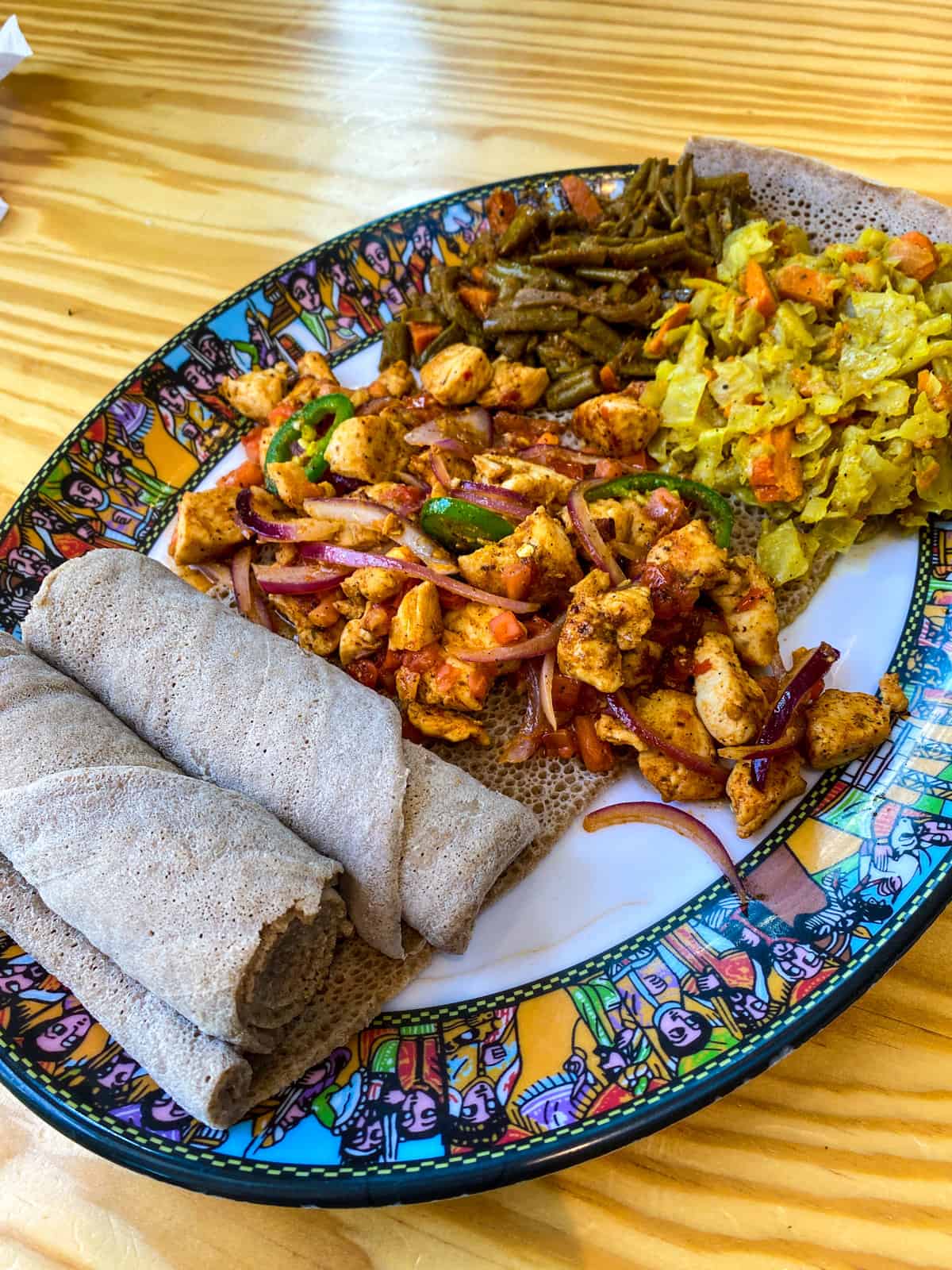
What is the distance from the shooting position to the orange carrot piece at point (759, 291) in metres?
3.40

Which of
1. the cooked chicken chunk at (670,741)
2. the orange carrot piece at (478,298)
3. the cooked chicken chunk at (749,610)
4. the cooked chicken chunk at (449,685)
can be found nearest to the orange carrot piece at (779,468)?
the cooked chicken chunk at (749,610)

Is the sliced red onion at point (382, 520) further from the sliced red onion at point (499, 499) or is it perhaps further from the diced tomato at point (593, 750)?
the diced tomato at point (593, 750)

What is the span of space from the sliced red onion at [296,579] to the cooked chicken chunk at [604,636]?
948 mm

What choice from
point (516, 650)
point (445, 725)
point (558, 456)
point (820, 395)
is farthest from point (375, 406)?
point (820, 395)

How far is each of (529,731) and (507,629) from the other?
0.35m

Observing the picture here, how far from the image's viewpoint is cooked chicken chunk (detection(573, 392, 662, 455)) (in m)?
3.44

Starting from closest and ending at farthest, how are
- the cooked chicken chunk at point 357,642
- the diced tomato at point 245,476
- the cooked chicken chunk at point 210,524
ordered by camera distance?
the cooked chicken chunk at point 357,642 → the cooked chicken chunk at point 210,524 → the diced tomato at point 245,476

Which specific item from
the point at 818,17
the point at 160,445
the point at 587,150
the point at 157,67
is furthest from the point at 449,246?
the point at 157,67

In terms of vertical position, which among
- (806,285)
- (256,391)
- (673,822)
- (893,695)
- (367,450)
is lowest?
(673,822)

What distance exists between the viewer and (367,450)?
3.45 metres

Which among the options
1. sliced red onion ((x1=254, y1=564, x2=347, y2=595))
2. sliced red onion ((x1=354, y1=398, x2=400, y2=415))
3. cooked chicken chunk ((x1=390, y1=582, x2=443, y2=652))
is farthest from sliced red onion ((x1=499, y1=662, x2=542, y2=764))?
sliced red onion ((x1=354, y1=398, x2=400, y2=415))

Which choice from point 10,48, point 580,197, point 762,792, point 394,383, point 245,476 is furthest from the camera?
point 10,48

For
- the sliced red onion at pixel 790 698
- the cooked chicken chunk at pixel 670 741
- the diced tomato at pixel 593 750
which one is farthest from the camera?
the diced tomato at pixel 593 750

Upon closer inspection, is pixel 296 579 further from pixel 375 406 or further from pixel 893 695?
pixel 893 695
